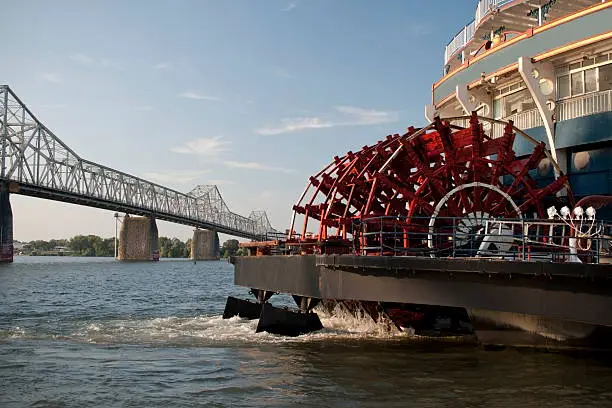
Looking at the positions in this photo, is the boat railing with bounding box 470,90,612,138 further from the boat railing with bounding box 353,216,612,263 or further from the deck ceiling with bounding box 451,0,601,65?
the deck ceiling with bounding box 451,0,601,65

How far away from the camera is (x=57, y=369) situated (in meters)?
8.46

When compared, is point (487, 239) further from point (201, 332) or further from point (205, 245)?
point (205, 245)

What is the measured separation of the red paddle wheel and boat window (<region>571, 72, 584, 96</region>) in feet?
3.56

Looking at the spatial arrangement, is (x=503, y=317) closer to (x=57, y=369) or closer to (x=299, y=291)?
(x=299, y=291)

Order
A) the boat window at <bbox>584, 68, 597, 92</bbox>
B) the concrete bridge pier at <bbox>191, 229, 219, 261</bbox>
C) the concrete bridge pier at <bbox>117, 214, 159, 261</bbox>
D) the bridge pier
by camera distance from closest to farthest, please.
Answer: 1. the boat window at <bbox>584, 68, 597, 92</bbox>
2. the bridge pier
3. the concrete bridge pier at <bbox>117, 214, 159, 261</bbox>
4. the concrete bridge pier at <bbox>191, 229, 219, 261</bbox>

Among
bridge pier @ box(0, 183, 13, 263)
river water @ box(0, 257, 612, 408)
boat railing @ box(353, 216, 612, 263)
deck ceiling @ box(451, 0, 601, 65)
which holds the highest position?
deck ceiling @ box(451, 0, 601, 65)

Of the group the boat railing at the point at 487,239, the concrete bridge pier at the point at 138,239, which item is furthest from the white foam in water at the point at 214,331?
the concrete bridge pier at the point at 138,239

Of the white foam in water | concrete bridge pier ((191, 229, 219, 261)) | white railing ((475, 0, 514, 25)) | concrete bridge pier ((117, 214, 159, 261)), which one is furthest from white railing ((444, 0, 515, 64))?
concrete bridge pier ((191, 229, 219, 261))

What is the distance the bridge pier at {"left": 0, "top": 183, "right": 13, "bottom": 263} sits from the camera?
5778 centimetres

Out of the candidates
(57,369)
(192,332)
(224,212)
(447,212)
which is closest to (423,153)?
(447,212)

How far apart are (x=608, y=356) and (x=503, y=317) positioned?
1.31m

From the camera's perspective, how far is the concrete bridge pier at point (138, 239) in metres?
80.6

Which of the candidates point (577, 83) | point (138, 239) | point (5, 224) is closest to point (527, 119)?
point (577, 83)

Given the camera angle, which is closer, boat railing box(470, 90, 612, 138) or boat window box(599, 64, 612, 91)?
boat railing box(470, 90, 612, 138)
